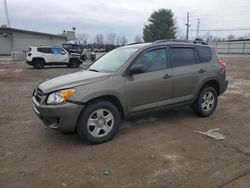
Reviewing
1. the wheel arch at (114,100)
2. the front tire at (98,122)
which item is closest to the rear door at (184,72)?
the wheel arch at (114,100)

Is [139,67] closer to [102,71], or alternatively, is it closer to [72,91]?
[102,71]

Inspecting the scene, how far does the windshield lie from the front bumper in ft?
3.75

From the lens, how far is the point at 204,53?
5.66 metres

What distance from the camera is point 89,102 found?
13.2ft

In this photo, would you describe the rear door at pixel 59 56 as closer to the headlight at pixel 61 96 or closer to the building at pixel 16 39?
the headlight at pixel 61 96

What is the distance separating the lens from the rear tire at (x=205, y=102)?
5511 millimetres

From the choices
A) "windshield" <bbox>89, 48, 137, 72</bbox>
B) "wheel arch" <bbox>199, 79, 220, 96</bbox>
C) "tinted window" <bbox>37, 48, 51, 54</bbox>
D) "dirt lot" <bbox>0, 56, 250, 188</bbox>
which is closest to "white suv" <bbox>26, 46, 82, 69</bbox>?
"tinted window" <bbox>37, 48, 51, 54</bbox>

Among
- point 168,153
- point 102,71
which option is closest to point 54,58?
point 102,71

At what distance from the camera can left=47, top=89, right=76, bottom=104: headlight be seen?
12.7 feet

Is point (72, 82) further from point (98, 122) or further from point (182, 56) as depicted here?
point (182, 56)

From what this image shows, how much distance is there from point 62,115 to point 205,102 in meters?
3.39

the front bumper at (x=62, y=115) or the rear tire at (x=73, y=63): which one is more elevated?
the front bumper at (x=62, y=115)

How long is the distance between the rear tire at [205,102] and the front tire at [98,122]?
7.07 ft

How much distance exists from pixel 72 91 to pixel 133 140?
139 centimetres
